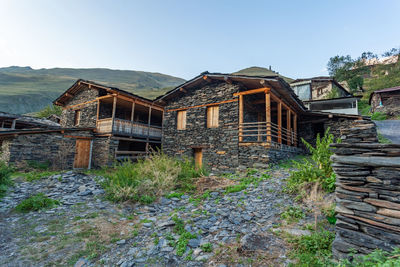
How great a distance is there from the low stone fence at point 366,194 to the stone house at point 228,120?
609 cm

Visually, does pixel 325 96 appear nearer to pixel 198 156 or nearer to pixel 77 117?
pixel 198 156

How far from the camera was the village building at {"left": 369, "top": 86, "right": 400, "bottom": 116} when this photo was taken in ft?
63.6

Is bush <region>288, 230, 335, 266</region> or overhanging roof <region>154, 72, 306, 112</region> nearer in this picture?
bush <region>288, 230, 335, 266</region>

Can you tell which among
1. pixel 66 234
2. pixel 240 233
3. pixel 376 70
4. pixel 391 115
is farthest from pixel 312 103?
pixel 376 70

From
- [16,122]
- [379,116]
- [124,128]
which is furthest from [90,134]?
[379,116]

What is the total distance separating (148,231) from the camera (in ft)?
13.2

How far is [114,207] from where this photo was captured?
210 inches

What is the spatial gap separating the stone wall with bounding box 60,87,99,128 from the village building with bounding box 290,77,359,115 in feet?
65.3

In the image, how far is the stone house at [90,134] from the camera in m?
10.6

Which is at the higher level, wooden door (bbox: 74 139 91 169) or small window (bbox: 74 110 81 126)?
small window (bbox: 74 110 81 126)

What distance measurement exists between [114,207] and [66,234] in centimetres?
153

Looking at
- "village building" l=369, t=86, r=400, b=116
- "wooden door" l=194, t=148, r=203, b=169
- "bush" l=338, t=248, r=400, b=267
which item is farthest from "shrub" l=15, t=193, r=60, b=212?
"village building" l=369, t=86, r=400, b=116

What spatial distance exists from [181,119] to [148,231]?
30.6 feet

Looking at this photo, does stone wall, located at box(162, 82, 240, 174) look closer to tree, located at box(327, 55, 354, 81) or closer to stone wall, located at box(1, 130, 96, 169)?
stone wall, located at box(1, 130, 96, 169)
